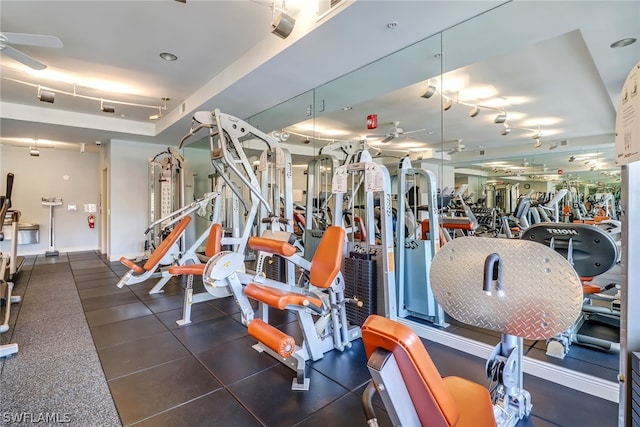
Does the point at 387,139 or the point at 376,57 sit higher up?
the point at 376,57

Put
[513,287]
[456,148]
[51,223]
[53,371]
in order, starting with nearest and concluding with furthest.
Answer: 1. [513,287]
2. [53,371]
3. [456,148]
4. [51,223]

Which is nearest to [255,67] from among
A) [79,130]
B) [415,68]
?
[415,68]

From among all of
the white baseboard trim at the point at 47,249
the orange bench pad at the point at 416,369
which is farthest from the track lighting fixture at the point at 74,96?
the orange bench pad at the point at 416,369

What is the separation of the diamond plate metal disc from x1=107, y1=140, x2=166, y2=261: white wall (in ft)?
24.9

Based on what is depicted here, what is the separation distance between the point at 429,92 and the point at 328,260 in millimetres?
2331

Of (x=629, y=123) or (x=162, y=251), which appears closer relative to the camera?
(x=629, y=123)

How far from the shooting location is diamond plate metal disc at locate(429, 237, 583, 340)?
106 centimetres

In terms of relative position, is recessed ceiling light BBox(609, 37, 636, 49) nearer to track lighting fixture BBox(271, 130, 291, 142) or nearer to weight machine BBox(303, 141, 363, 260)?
weight machine BBox(303, 141, 363, 260)

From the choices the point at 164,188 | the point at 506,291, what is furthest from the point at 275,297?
the point at 164,188

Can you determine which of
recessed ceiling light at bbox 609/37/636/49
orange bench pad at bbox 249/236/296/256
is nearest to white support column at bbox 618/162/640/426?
orange bench pad at bbox 249/236/296/256

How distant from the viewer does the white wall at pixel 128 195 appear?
22.9 ft

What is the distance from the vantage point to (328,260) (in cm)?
252

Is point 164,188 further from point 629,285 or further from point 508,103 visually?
point 629,285

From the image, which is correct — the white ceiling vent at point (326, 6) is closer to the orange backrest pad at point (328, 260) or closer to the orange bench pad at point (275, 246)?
the orange backrest pad at point (328, 260)
